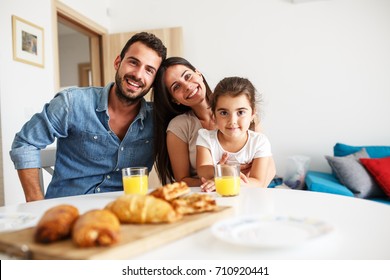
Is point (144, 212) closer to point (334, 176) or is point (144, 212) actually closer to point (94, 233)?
point (94, 233)

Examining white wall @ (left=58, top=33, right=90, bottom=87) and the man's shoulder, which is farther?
white wall @ (left=58, top=33, right=90, bottom=87)

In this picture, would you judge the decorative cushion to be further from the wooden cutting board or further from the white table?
the wooden cutting board

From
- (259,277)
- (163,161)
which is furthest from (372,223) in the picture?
(163,161)

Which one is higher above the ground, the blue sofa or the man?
the man

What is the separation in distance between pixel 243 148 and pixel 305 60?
2.53 meters

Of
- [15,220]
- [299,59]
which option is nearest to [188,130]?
[15,220]

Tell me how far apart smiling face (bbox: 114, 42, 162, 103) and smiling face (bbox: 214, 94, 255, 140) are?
16.1 inches

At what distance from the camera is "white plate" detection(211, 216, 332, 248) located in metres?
0.63

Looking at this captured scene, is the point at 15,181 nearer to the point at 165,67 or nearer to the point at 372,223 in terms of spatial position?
the point at 165,67

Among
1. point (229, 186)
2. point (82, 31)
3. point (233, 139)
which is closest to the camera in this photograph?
point (229, 186)

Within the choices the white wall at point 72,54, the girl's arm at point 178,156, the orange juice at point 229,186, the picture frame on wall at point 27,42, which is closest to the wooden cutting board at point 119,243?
the orange juice at point 229,186

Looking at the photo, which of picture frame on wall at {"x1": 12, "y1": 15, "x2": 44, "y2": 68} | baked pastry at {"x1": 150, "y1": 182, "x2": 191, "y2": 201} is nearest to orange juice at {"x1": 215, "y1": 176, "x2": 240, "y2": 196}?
baked pastry at {"x1": 150, "y1": 182, "x2": 191, "y2": 201}

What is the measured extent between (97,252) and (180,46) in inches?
146

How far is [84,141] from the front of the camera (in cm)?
176
